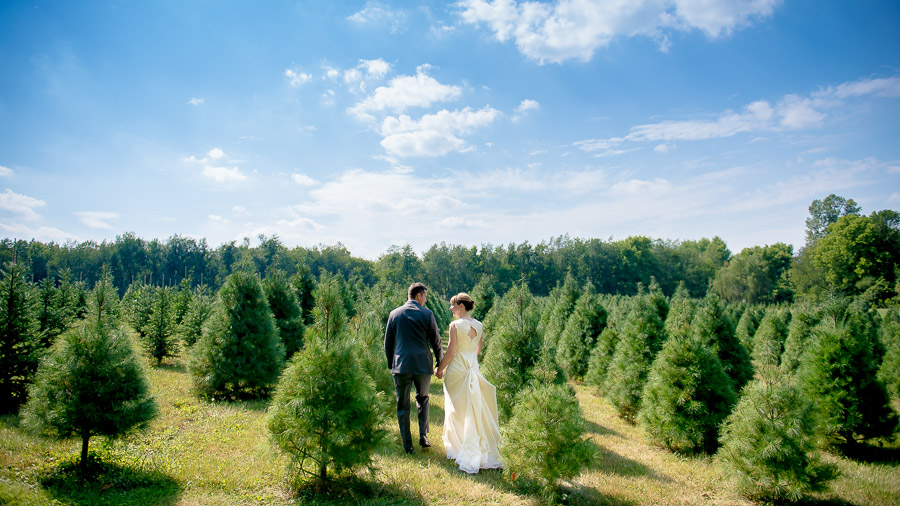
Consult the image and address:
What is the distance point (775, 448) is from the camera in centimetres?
538

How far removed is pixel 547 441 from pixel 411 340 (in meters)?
2.33

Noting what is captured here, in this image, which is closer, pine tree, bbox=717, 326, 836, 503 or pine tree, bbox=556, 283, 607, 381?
pine tree, bbox=717, 326, 836, 503

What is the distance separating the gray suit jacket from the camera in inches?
233

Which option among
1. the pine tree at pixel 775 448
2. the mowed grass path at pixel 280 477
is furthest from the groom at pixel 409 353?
the pine tree at pixel 775 448

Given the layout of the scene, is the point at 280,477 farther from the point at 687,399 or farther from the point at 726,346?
the point at 726,346

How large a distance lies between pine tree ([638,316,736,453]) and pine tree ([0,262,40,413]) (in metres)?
11.1

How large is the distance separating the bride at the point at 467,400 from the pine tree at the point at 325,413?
1387mm

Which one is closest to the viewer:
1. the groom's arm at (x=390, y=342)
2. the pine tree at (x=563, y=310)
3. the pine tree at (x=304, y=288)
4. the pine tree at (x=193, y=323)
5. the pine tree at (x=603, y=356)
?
the groom's arm at (x=390, y=342)

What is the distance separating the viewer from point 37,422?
4992mm

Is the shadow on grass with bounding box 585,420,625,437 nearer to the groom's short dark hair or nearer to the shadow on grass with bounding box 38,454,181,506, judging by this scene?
the groom's short dark hair

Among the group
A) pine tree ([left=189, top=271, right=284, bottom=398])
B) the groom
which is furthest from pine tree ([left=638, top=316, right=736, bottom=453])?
pine tree ([left=189, top=271, right=284, bottom=398])

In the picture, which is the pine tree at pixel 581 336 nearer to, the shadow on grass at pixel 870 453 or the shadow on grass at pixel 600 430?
the shadow on grass at pixel 600 430

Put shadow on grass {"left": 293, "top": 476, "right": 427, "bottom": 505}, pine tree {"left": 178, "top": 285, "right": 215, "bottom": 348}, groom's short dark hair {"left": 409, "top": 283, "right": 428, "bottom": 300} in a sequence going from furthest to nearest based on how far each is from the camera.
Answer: pine tree {"left": 178, "top": 285, "right": 215, "bottom": 348} → groom's short dark hair {"left": 409, "top": 283, "right": 428, "bottom": 300} → shadow on grass {"left": 293, "top": 476, "right": 427, "bottom": 505}

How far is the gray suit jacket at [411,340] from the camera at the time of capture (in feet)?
19.4
